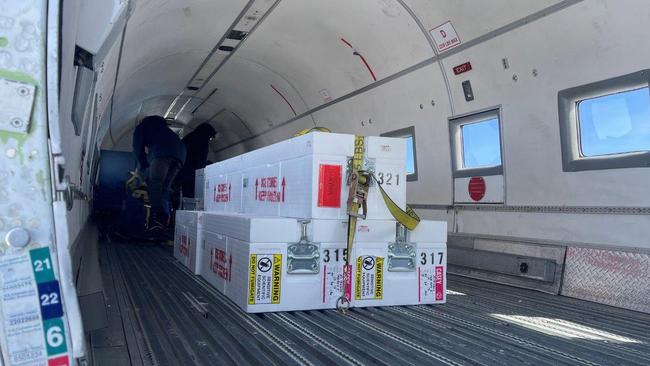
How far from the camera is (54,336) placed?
1638mm

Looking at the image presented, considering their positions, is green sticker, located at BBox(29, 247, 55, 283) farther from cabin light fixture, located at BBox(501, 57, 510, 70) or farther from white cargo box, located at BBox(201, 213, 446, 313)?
cabin light fixture, located at BBox(501, 57, 510, 70)

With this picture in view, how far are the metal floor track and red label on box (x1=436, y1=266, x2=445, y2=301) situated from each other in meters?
0.10

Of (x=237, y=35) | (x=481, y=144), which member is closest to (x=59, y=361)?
(x=481, y=144)

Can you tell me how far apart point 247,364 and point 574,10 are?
14.0ft

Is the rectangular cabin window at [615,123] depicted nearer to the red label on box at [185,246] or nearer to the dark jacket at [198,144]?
the red label on box at [185,246]

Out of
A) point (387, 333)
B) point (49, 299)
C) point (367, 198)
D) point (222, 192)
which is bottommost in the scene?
point (387, 333)

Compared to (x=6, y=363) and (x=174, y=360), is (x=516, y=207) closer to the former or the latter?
(x=174, y=360)

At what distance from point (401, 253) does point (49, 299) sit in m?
3.58

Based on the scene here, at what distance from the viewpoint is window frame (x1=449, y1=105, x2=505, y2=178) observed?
6539 mm

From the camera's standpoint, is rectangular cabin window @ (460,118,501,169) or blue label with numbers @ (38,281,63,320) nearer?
blue label with numbers @ (38,281,63,320)

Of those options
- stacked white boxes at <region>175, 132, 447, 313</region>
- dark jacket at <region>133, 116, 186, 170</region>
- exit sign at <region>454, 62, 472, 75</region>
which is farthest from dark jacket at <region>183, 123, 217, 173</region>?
stacked white boxes at <region>175, 132, 447, 313</region>

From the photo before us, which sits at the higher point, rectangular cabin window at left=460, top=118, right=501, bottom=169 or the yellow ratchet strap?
rectangular cabin window at left=460, top=118, right=501, bottom=169

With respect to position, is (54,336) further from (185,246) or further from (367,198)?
(185,246)

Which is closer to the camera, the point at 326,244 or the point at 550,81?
the point at 326,244
